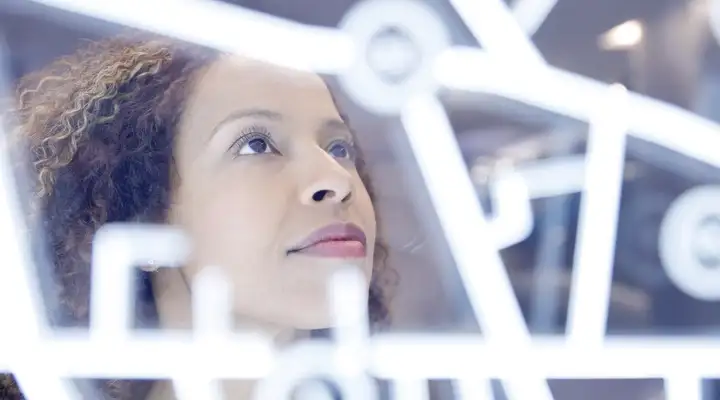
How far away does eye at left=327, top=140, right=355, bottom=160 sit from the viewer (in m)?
0.73

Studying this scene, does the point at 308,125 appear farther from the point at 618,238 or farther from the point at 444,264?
the point at 618,238

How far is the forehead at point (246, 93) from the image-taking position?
0.71 meters

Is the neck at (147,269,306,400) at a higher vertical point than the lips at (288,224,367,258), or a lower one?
lower

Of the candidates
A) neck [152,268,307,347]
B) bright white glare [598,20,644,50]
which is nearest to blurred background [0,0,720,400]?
bright white glare [598,20,644,50]

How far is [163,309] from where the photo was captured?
0.70 metres

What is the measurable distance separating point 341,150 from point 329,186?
0.16ft

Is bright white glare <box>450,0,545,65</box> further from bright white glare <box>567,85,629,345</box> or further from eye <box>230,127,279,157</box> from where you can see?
eye <box>230,127,279,157</box>

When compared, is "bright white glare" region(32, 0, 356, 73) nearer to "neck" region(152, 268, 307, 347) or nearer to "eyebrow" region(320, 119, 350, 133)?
"eyebrow" region(320, 119, 350, 133)

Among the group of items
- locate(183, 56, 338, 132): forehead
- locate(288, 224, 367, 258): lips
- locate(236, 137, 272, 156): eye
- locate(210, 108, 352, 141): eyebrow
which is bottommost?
locate(288, 224, 367, 258): lips

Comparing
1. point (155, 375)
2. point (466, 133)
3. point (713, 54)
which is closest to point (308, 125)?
point (466, 133)

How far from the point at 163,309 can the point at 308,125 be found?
0.79 ft

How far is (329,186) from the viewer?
2.32 ft

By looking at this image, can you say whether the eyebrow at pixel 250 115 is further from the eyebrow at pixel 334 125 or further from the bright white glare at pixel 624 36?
the bright white glare at pixel 624 36

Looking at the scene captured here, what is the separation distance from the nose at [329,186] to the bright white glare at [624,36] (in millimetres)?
341
